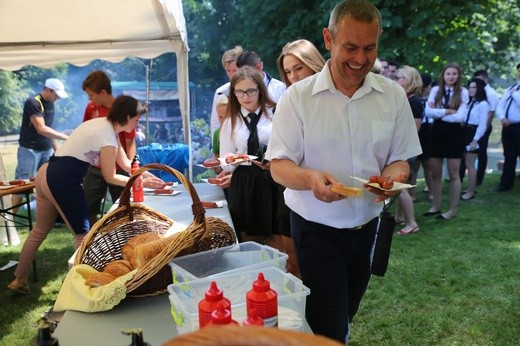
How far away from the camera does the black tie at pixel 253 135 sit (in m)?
3.26

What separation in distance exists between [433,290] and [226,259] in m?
2.47

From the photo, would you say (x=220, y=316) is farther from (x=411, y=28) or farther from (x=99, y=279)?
(x=411, y=28)

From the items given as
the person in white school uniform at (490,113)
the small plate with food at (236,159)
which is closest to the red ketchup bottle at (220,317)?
the small plate with food at (236,159)

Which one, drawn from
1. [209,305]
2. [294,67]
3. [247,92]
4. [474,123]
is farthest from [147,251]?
[474,123]

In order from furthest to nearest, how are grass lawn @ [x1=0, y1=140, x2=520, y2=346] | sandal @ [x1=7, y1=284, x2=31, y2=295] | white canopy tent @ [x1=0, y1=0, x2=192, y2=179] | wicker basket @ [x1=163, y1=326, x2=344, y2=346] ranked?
white canopy tent @ [x1=0, y1=0, x2=192, y2=179] < sandal @ [x1=7, y1=284, x2=31, y2=295] < grass lawn @ [x1=0, y1=140, x2=520, y2=346] < wicker basket @ [x1=163, y1=326, x2=344, y2=346]

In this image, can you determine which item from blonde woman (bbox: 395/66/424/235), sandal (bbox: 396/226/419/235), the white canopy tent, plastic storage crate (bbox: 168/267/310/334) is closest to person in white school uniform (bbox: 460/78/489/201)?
blonde woman (bbox: 395/66/424/235)

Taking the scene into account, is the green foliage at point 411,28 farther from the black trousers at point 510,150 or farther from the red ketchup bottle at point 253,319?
the red ketchup bottle at point 253,319

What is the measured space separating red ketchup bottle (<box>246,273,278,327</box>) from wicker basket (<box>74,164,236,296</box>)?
53cm

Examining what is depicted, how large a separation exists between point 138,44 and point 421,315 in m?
4.42

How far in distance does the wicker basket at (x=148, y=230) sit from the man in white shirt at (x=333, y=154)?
1.19 ft

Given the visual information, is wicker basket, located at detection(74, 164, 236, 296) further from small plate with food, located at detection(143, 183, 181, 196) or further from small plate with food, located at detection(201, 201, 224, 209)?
small plate with food, located at detection(143, 183, 181, 196)

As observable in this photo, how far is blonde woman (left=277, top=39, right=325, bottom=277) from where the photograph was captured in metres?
2.88

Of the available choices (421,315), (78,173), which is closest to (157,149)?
(78,173)

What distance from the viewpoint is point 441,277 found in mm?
4004
